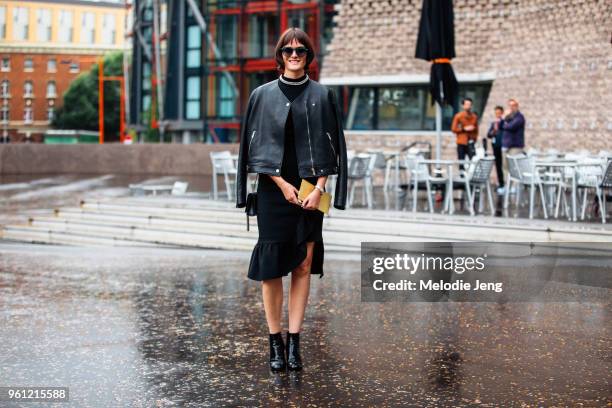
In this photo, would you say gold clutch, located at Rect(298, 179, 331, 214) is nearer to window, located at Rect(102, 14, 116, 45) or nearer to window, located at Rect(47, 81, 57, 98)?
window, located at Rect(102, 14, 116, 45)

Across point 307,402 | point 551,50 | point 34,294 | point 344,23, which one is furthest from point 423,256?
point 344,23

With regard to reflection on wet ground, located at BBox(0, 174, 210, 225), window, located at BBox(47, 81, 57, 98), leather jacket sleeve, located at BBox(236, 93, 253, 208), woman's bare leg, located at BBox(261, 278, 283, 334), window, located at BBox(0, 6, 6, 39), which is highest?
window, located at BBox(0, 6, 6, 39)

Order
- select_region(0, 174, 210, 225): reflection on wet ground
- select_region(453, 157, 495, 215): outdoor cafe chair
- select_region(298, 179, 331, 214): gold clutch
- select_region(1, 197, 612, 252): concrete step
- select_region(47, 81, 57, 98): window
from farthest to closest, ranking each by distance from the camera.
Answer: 1. select_region(47, 81, 57, 98): window
2. select_region(0, 174, 210, 225): reflection on wet ground
3. select_region(453, 157, 495, 215): outdoor cafe chair
4. select_region(1, 197, 612, 252): concrete step
5. select_region(298, 179, 331, 214): gold clutch

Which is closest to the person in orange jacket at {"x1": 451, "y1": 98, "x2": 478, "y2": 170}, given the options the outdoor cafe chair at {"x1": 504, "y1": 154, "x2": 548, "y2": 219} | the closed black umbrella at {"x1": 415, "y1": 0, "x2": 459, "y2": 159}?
the closed black umbrella at {"x1": 415, "y1": 0, "x2": 459, "y2": 159}

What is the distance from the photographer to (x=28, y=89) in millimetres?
113812

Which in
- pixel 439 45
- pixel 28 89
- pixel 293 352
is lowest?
pixel 293 352

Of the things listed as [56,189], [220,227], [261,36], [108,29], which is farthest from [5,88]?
[220,227]

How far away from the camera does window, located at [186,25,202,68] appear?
2318 inches

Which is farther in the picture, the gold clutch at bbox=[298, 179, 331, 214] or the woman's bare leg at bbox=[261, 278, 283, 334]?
the woman's bare leg at bbox=[261, 278, 283, 334]

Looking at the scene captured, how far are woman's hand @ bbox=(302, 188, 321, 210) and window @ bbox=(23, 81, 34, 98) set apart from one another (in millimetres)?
109212

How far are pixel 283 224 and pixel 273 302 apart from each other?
0.47 m

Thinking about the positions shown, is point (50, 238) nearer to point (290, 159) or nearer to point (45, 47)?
point (290, 159)

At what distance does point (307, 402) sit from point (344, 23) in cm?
3245

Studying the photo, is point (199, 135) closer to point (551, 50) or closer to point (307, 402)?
point (551, 50)
